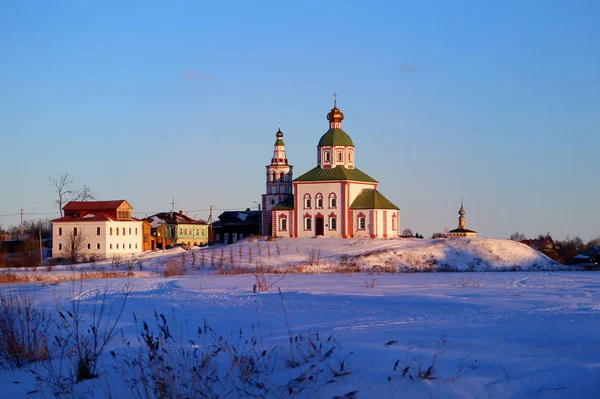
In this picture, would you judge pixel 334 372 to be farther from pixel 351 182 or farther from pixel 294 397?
pixel 351 182

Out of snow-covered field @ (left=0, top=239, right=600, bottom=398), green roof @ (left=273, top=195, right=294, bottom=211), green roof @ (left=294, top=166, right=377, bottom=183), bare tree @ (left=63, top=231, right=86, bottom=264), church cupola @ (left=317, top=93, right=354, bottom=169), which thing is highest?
church cupola @ (left=317, top=93, right=354, bottom=169)

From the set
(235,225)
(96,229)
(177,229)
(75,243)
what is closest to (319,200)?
(96,229)

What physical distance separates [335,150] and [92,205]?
70.8 feet

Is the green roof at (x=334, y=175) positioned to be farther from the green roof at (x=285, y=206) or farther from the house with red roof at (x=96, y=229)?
the house with red roof at (x=96, y=229)

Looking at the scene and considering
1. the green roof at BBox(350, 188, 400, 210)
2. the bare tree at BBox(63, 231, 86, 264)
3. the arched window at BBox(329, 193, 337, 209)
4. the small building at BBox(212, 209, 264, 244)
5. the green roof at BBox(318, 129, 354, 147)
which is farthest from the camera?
the small building at BBox(212, 209, 264, 244)

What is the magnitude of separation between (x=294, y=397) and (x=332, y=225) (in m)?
54.6

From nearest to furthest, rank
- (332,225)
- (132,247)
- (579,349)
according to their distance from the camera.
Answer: (579,349) < (332,225) < (132,247)

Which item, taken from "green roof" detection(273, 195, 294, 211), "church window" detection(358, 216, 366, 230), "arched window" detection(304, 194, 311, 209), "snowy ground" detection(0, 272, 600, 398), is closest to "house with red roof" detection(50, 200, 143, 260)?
"green roof" detection(273, 195, 294, 211)

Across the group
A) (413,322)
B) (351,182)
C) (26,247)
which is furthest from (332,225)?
(413,322)

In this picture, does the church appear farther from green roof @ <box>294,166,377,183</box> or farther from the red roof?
the red roof

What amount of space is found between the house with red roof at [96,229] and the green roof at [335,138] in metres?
17.9

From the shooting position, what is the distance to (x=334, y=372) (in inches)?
271

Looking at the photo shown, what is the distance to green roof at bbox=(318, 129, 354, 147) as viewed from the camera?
64750 millimetres

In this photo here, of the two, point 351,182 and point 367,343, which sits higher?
point 351,182
